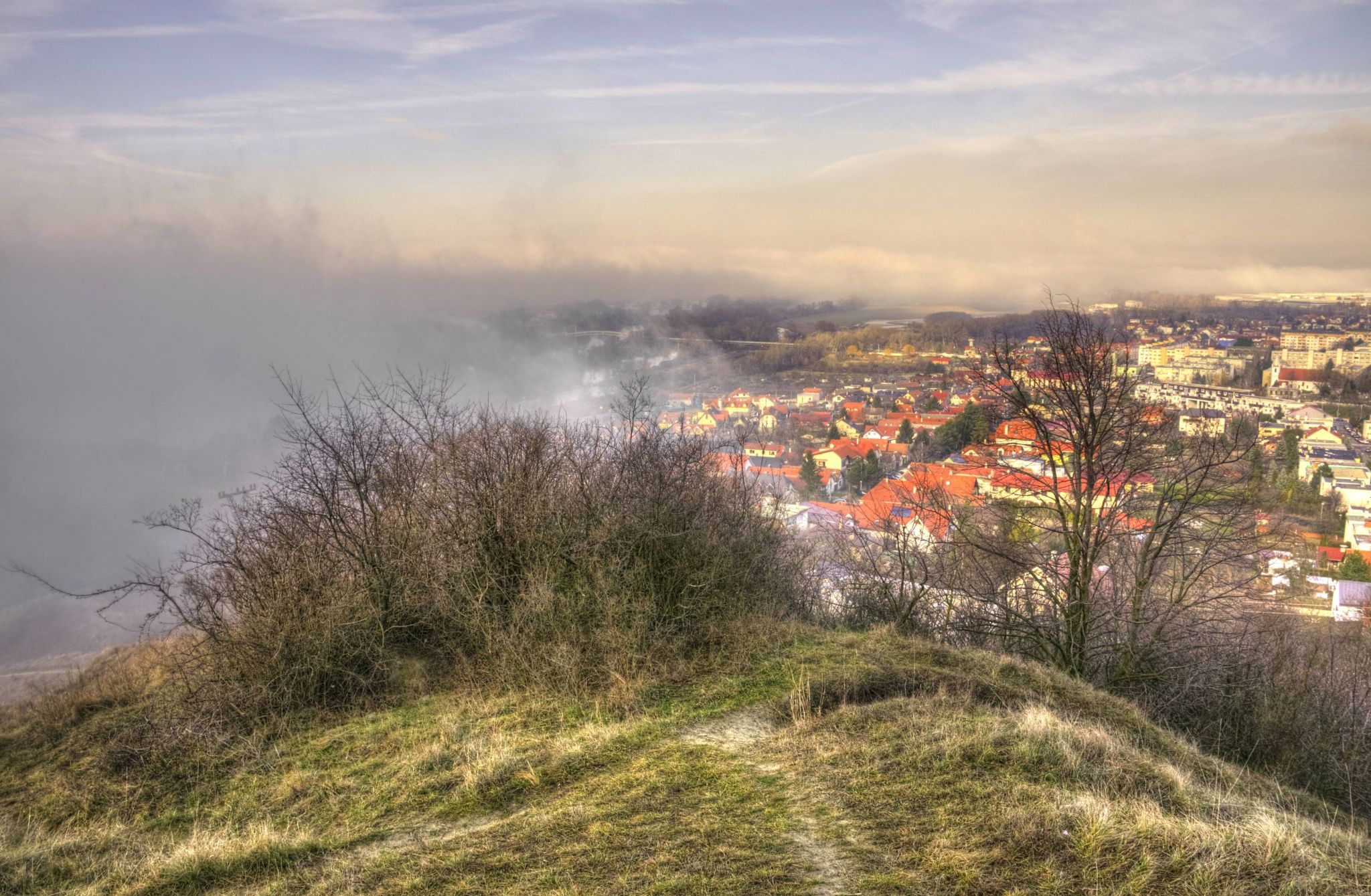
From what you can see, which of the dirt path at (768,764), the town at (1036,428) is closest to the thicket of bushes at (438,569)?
the dirt path at (768,764)

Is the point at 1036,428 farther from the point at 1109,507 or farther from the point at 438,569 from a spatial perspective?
the point at 438,569

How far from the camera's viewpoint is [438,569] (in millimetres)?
9375

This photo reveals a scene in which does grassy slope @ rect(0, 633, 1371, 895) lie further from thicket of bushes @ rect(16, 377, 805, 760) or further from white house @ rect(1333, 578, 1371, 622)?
white house @ rect(1333, 578, 1371, 622)

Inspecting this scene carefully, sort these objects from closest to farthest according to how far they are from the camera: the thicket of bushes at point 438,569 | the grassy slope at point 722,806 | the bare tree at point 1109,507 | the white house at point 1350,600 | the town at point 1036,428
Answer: the grassy slope at point 722,806
the thicket of bushes at point 438,569
the bare tree at point 1109,507
the town at point 1036,428
the white house at point 1350,600

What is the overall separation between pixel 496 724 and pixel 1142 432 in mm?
9103

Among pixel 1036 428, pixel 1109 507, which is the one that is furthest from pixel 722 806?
pixel 1109 507

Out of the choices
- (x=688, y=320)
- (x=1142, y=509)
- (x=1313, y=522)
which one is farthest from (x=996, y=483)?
(x=688, y=320)

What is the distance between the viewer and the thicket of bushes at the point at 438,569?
8211mm

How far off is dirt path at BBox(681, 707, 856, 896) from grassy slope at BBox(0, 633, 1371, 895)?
18 mm

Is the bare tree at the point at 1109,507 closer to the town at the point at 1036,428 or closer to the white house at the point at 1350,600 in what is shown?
the town at the point at 1036,428

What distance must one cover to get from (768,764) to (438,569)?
513 centimetres

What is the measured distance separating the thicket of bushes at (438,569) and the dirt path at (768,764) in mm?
1425

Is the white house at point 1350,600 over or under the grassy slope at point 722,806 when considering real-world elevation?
under

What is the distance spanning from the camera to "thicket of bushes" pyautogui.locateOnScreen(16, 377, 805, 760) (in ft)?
26.9
